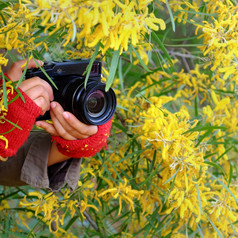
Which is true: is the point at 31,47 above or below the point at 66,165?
above

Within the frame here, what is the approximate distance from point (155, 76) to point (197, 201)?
427 millimetres

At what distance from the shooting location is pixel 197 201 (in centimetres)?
74

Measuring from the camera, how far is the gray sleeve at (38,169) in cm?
85

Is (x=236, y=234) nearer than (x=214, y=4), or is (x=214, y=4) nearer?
(x=214, y=4)

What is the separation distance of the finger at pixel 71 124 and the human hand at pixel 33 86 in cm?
2

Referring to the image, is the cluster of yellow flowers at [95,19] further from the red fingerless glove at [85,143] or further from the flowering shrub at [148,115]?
the red fingerless glove at [85,143]

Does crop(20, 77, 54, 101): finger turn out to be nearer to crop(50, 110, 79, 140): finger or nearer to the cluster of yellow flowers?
crop(50, 110, 79, 140): finger

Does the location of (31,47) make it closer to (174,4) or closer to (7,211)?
(174,4)

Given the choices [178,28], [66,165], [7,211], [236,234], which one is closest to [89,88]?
[66,165]

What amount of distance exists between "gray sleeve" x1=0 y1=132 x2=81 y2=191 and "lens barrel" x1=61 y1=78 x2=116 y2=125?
6.6 inches

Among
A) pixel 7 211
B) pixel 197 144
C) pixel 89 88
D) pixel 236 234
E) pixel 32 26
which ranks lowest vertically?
pixel 7 211

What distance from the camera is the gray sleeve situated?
2.79ft

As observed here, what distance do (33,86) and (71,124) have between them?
9 centimetres

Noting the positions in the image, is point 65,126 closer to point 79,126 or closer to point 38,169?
point 79,126
